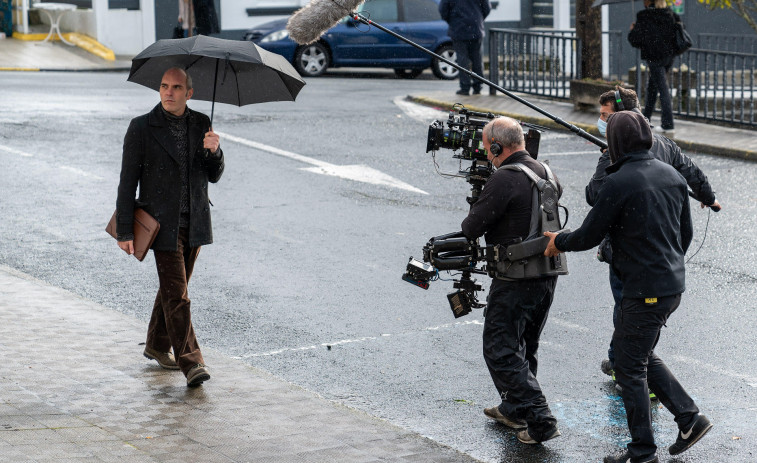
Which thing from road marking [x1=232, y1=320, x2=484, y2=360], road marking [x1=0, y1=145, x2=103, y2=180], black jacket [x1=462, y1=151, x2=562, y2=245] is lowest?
road marking [x1=232, y1=320, x2=484, y2=360]

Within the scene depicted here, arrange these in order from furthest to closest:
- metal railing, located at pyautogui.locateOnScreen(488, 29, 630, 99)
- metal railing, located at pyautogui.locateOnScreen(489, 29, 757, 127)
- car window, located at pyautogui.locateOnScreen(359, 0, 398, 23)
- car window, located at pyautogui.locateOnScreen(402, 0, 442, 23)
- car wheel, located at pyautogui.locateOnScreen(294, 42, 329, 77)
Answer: car window, located at pyautogui.locateOnScreen(402, 0, 442, 23)
car window, located at pyautogui.locateOnScreen(359, 0, 398, 23)
car wheel, located at pyautogui.locateOnScreen(294, 42, 329, 77)
metal railing, located at pyautogui.locateOnScreen(488, 29, 630, 99)
metal railing, located at pyautogui.locateOnScreen(489, 29, 757, 127)

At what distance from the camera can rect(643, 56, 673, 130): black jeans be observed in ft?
50.4

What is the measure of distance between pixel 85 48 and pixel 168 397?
22.1 m

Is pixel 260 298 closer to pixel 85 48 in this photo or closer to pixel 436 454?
pixel 436 454

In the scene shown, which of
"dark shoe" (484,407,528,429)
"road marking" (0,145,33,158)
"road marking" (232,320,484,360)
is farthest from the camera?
"road marking" (0,145,33,158)

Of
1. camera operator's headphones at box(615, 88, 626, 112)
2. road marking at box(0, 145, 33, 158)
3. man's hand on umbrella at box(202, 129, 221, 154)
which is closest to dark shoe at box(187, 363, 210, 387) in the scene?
man's hand on umbrella at box(202, 129, 221, 154)

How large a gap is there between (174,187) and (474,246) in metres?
1.75

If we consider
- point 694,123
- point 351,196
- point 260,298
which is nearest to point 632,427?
point 260,298

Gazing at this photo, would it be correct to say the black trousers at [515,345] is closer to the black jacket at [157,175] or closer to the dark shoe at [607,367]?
the dark shoe at [607,367]

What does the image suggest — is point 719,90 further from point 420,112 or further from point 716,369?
point 716,369

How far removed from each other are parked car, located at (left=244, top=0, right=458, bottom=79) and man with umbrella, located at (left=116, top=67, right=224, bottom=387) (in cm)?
1745

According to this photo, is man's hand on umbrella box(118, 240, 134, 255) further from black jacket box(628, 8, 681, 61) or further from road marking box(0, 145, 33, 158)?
black jacket box(628, 8, 681, 61)

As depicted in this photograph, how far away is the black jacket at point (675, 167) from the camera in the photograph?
6.54 m

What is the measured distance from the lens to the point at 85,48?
27.3m
